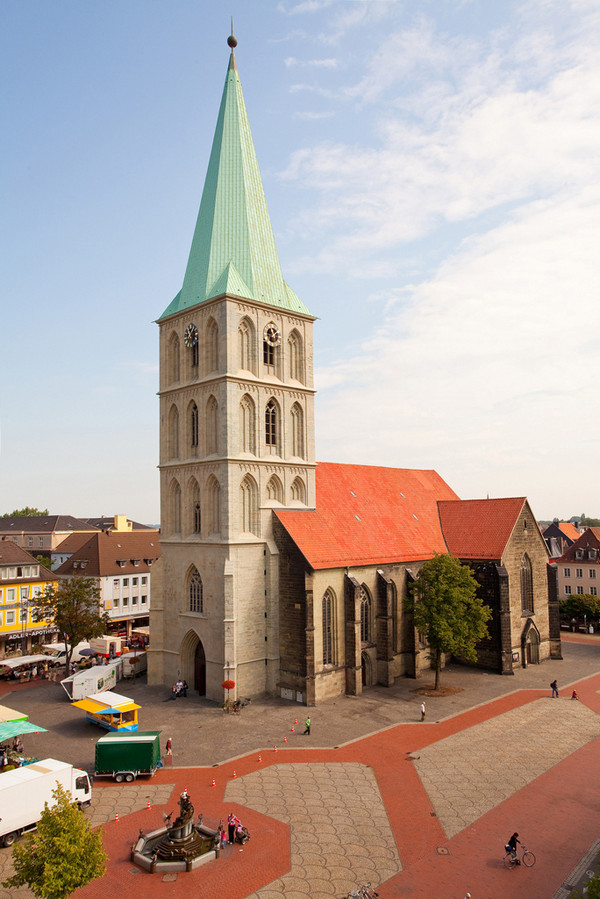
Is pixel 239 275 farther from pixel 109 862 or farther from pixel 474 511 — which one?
pixel 109 862

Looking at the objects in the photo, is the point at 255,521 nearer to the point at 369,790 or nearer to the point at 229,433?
the point at 229,433

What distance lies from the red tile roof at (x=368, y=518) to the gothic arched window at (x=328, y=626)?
7.09ft

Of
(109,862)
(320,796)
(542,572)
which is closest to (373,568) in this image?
(542,572)

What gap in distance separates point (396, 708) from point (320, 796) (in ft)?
43.6

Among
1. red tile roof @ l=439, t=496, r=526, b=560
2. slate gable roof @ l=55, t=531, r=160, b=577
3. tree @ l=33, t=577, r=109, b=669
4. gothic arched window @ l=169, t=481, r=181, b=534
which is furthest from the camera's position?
slate gable roof @ l=55, t=531, r=160, b=577

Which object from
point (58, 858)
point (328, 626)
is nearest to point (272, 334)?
point (328, 626)

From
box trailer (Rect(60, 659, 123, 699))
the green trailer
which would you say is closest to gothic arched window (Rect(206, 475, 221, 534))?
box trailer (Rect(60, 659, 123, 699))

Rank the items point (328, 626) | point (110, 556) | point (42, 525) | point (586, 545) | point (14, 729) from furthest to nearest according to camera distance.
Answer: point (42, 525) → point (586, 545) → point (110, 556) → point (328, 626) → point (14, 729)

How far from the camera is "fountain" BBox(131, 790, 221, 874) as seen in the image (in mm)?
21297

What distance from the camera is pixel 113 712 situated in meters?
34.4

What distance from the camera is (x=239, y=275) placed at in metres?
44.3

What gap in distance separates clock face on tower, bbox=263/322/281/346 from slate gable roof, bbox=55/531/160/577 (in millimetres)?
38208

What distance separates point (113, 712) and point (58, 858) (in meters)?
18.1

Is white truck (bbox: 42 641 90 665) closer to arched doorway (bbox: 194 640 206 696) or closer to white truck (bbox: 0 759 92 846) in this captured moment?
arched doorway (bbox: 194 640 206 696)
